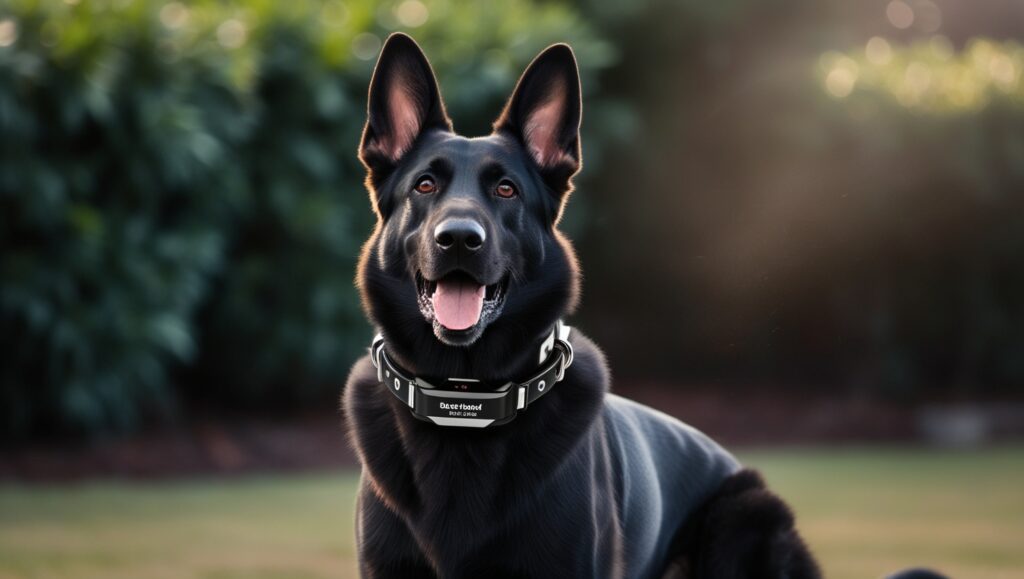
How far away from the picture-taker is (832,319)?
10.4 metres

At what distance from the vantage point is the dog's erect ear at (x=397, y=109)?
310 centimetres

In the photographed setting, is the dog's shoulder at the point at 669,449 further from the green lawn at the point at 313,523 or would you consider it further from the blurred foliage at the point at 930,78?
the blurred foliage at the point at 930,78

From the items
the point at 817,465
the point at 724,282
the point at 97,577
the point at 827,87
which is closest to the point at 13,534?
the point at 97,577

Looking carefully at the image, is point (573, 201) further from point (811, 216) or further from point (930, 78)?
point (930, 78)

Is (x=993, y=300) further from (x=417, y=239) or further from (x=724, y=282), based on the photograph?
(x=417, y=239)

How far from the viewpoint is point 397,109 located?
3137 millimetres

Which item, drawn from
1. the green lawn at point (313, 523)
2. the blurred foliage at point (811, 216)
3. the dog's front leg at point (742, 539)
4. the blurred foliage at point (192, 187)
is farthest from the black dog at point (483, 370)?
the blurred foliage at point (811, 216)

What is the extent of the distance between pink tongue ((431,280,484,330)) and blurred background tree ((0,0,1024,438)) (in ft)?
16.3

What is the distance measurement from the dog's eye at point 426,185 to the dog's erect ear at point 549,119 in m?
0.30

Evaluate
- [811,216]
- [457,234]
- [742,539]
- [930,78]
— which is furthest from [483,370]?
[930,78]

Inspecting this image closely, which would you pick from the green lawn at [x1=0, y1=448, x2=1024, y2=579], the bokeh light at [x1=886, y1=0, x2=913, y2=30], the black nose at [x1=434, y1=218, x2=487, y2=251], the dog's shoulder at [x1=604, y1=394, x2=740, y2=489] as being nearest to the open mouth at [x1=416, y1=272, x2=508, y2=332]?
the black nose at [x1=434, y1=218, x2=487, y2=251]

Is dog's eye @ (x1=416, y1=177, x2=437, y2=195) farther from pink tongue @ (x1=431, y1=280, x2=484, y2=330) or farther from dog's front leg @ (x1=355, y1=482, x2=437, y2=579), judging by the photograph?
dog's front leg @ (x1=355, y1=482, x2=437, y2=579)

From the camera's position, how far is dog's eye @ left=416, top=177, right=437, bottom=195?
2955mm

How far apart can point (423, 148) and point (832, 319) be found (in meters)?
7.97
